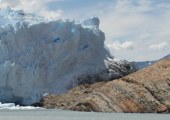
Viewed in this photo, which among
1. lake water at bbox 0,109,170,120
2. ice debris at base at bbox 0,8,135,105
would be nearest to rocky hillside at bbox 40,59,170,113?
lake water at bbox 0,109,170,120

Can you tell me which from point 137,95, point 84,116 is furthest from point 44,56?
point 84,116

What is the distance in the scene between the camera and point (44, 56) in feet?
255

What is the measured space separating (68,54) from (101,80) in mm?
9763

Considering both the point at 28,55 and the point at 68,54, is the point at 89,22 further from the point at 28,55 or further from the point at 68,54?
the point at 28,55

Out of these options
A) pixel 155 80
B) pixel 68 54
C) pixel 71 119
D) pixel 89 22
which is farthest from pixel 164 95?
pixel 89 22

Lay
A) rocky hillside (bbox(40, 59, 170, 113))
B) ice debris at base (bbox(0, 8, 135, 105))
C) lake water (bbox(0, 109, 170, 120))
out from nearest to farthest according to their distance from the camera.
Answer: lake water (bbox(0, 109, 170, 120)) → rocky hillside (bbox(40, 59, 170, 113)) → ice debris at base (bbox(0, 8, 135, 105))

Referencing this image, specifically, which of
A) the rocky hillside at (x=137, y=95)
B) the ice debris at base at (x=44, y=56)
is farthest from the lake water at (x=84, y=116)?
the ice debris at base at (x=44, y=56)

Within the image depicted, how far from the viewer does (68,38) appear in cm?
8044

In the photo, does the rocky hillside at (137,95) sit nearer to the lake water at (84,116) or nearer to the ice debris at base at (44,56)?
the lake water at (84,116)

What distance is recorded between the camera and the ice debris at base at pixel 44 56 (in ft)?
248

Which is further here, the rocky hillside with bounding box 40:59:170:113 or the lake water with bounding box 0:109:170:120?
the rocky hillside with bounding box 40:59:170:113

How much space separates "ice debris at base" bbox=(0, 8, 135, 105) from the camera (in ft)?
248

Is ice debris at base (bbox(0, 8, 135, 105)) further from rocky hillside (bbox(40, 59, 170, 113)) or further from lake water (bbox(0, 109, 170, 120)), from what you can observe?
lake water (bbox(0, 109, 170, 120))

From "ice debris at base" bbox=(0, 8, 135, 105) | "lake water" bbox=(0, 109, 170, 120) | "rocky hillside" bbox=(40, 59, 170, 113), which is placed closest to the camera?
"lake water" bbox=(0, 109, 170, 120)
